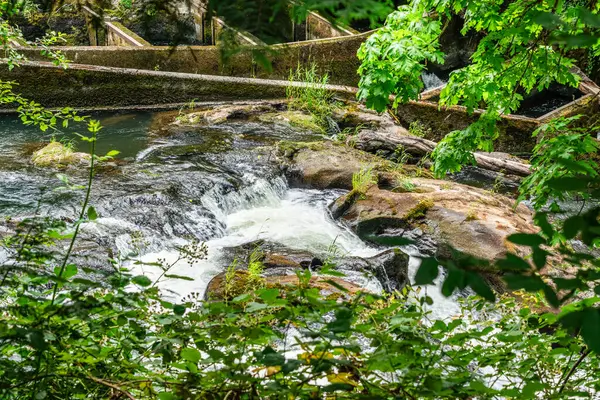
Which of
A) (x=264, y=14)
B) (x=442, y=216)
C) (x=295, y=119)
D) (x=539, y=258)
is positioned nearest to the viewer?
(x=539, y=258)

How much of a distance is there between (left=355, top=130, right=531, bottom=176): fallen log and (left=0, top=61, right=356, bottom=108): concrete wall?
8.27 ft

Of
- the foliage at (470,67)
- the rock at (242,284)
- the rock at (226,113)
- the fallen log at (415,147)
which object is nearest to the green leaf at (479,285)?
the foliage at (470,67)

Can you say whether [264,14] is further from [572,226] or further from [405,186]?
[405,186]

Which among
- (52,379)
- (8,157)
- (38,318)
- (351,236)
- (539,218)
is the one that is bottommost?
(351,236)

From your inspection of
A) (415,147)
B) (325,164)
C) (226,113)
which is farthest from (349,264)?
(226,113)

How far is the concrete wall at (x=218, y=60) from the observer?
37.7 ft

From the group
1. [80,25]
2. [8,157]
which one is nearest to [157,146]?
[8,157]

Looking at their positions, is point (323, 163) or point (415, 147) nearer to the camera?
point (323, 163)

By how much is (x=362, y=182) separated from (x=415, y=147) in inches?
92.5

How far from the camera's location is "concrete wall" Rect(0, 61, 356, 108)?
10.5 metres

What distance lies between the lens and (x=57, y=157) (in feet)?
25.9

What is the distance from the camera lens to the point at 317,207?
7.59 m

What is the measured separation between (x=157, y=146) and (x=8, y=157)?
7.61 feet

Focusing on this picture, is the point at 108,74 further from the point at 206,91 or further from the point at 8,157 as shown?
the point at 8,157
